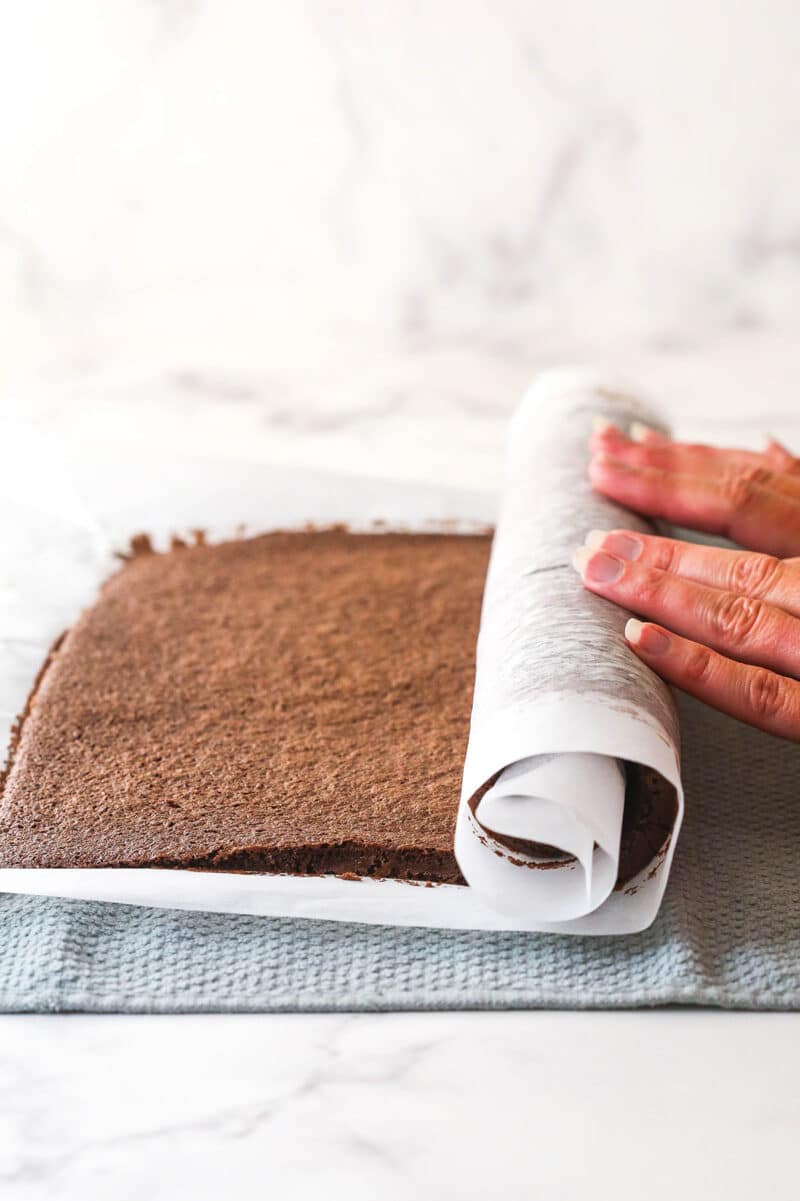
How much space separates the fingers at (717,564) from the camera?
1.47 meters

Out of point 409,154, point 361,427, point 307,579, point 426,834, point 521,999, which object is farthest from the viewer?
point 409,154

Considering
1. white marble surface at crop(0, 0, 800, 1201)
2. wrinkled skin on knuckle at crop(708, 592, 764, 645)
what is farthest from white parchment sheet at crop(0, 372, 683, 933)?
white marble surface at crop(0, 0, 800, 1201)

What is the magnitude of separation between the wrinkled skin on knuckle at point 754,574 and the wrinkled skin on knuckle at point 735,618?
0.06 m

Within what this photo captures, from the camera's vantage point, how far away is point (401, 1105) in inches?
42.9

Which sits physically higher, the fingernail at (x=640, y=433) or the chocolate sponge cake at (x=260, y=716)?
the fingernail at (x=640, y=433)

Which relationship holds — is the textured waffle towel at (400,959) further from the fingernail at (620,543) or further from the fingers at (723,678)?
the fingernail at (620,543)

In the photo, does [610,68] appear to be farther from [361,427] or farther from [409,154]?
[361,427]

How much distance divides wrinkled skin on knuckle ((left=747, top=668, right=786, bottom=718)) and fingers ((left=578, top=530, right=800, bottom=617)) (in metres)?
0.14

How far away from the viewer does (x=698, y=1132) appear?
41.8 inches

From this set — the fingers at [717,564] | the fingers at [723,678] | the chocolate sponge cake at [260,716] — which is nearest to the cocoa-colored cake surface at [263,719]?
the chocolate sponge cake at [260,716]

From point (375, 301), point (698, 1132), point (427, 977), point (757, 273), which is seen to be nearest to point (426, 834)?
point (427, 977)

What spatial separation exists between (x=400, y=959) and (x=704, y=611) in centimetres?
49

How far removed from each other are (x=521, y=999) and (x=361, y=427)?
2.02m

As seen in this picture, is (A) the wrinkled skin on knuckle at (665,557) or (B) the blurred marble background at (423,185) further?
(B) the blurred marble background at (423,185)
